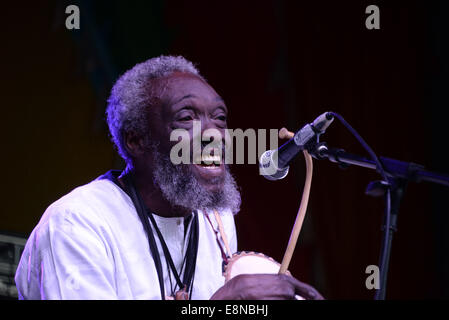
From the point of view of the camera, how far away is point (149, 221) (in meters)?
Result: 2.43

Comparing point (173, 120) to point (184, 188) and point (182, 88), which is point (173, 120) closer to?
point (182, 88)

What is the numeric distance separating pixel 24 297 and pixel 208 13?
2.92 meters

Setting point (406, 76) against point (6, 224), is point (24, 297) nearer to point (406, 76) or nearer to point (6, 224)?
point (6, 224)

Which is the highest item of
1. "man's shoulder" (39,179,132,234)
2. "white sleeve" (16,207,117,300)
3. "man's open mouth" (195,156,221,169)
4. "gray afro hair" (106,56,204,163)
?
"gray afro hair" (106,56,204,163)

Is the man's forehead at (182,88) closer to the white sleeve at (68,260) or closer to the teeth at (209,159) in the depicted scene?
the teeth at (209,159)

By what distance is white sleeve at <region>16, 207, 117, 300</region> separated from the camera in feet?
6.40

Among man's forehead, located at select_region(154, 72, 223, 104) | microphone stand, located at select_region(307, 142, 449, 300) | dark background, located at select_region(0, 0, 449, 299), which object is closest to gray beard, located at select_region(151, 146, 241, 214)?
man's forehead, located at select_region(154, 72, 223, 104)

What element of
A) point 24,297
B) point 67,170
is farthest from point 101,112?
point 24,297

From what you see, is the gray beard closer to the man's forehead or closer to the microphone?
the man's forehead

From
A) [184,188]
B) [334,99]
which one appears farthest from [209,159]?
[334,99]

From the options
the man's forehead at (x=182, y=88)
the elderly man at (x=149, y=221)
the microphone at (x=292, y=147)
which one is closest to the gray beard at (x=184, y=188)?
the elderly man at (x=149, y=221)

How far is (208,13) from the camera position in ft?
14.5

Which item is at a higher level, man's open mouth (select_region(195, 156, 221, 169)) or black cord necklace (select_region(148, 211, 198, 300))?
man's open mouth (select_region(195, 156, 221, 169))

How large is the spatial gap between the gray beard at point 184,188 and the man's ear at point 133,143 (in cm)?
9
